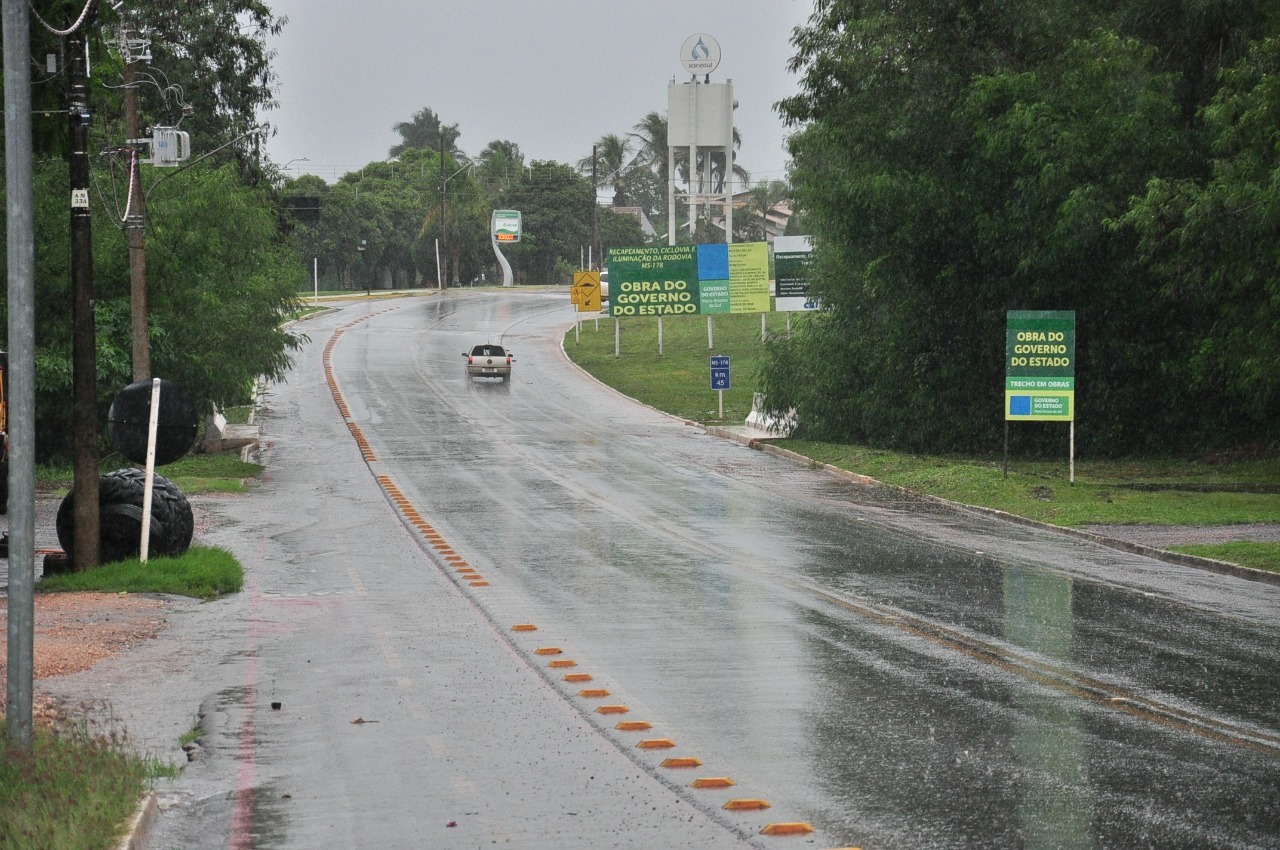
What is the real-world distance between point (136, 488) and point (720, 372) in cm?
2963

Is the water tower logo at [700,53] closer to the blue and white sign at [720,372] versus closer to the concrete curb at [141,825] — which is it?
the blue and white sign at [720,372]

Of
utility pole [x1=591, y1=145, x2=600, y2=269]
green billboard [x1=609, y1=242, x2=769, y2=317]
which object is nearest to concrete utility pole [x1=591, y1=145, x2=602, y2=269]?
utility pole [x1=591, y1=145, x2=600, y2=269]

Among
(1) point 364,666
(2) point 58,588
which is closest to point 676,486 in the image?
(2) point 58,588

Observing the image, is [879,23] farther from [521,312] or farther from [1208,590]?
[521,312]

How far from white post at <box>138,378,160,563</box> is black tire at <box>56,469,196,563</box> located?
0.31 metres

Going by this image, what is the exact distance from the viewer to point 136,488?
19.4 metres

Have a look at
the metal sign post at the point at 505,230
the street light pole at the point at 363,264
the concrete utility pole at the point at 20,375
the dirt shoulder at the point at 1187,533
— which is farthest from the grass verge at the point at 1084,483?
the metal sign post at the point at 505,230

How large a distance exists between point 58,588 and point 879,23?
1002 inches

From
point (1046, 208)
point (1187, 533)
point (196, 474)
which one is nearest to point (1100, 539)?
point (1187, 533)

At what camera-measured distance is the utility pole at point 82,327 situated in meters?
15.4

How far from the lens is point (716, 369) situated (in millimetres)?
47531

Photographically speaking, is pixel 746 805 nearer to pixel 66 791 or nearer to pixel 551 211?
pixel 66 791

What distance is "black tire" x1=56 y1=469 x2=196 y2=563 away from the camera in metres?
18.7

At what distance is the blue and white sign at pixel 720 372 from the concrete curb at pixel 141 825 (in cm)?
3958
